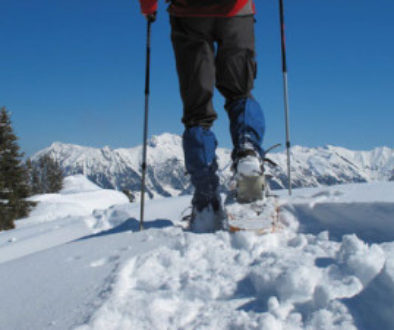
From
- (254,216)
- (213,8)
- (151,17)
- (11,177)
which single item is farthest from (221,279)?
(11,177)

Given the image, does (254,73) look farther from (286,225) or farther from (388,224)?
(388,224)

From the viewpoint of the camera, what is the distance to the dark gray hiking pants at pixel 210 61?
2.08m

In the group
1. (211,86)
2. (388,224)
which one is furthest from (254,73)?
(388,224)

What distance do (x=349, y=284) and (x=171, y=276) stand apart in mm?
650

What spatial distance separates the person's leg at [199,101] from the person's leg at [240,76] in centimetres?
8

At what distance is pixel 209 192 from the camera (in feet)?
6.98

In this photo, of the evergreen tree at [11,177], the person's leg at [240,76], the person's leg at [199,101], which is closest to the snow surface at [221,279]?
the person's leg at [199,101]

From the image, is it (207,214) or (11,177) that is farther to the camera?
(11,177)

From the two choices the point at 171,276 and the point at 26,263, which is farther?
the point at 26,263

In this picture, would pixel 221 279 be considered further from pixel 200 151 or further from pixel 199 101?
pixel 199 101

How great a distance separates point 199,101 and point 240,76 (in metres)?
0.33

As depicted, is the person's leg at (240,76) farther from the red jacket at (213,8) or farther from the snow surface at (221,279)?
the snow surface at (221,279)

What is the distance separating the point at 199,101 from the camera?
2090 millimetres

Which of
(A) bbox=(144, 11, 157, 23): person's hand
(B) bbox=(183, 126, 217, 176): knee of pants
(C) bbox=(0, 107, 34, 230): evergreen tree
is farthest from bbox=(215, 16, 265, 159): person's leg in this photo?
(C) bbox=(0, 107, 34, 230): evergreen tree
